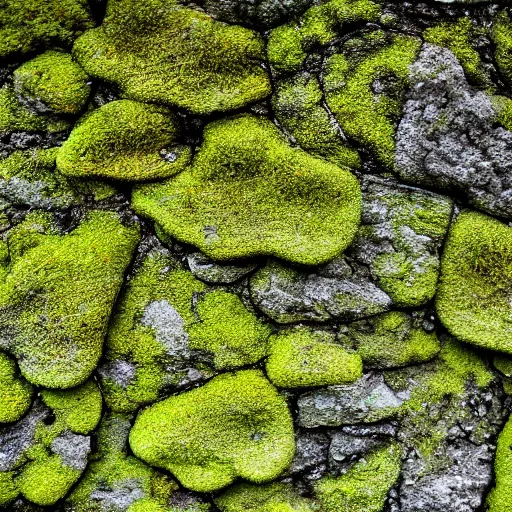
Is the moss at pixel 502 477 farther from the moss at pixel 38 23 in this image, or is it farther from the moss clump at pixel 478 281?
the moss at pixel 38 23

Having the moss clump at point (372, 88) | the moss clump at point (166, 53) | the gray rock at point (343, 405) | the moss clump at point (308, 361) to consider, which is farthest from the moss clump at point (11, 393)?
the moss clump at point (372, 88)

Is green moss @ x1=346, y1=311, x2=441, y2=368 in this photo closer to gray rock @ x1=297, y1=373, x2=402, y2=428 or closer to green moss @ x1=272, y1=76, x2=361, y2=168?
gray rock @ x1=297, y1=373, x2=402, y2=428

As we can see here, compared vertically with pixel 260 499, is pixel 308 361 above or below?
above

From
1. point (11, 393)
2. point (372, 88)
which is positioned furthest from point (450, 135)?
point (11, 393)

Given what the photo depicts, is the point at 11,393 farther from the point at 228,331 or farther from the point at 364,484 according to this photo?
the point at 364,484

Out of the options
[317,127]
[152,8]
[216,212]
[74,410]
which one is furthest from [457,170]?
[74,410]

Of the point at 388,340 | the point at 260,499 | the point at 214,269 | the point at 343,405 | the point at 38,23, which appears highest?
the point at 38,23

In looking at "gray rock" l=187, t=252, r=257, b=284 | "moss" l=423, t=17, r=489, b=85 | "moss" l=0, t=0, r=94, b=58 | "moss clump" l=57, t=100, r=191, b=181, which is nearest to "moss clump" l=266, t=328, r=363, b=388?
"gray rock" l=187, t=252, r=257, b=284
